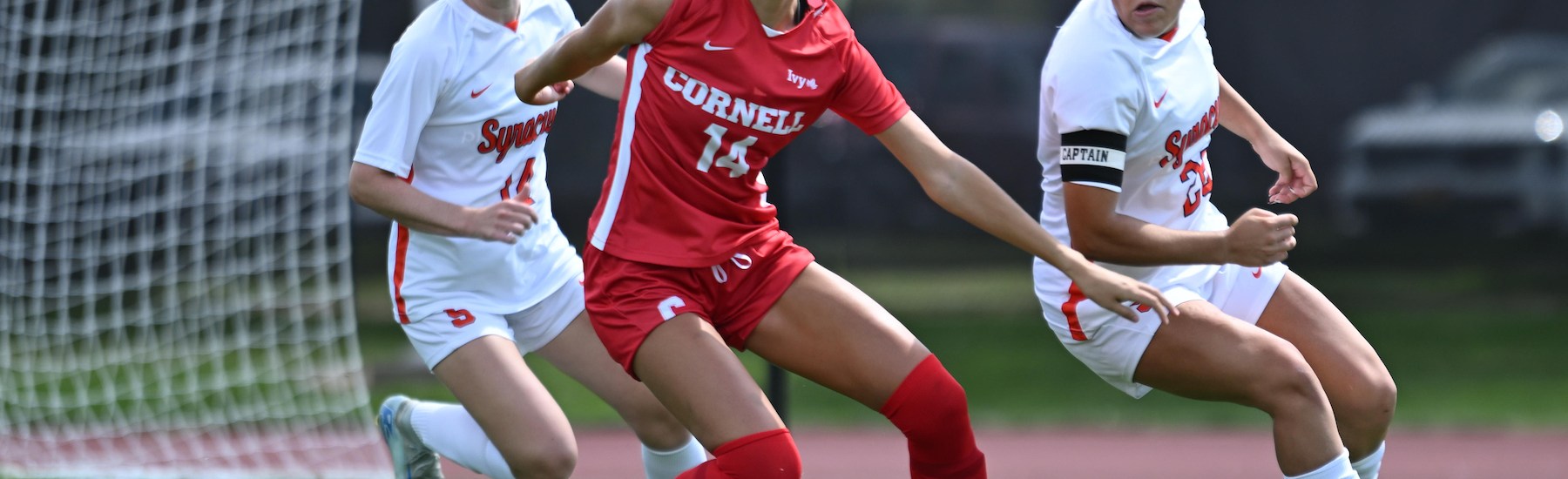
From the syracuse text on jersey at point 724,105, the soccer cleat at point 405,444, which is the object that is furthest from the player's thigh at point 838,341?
the soccer cleat at point 405,444

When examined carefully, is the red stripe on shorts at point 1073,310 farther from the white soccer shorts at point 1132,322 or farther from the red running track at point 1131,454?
the red running track at point 1131,454

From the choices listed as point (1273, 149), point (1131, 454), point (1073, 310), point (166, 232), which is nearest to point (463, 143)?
point (1073, 310)

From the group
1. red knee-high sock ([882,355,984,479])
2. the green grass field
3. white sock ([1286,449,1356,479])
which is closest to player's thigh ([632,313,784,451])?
red knee-high sock ([882,355,984,479])

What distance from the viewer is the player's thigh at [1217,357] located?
137 inches

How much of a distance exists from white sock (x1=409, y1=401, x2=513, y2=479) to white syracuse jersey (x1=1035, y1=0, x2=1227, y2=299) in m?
1.56

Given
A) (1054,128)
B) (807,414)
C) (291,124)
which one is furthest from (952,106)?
(1054,128)

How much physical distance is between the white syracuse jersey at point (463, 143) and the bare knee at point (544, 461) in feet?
1.35

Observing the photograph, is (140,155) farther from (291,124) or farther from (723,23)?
(723,23)

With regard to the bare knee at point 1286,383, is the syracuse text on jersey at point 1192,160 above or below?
above

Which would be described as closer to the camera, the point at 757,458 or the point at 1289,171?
the point at 757,458

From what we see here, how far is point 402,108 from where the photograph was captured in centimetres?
385

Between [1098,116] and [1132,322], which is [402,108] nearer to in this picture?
[1098,116]

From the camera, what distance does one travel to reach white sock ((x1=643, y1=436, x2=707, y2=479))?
13.6ft

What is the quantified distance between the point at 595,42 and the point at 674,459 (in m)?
1.27
